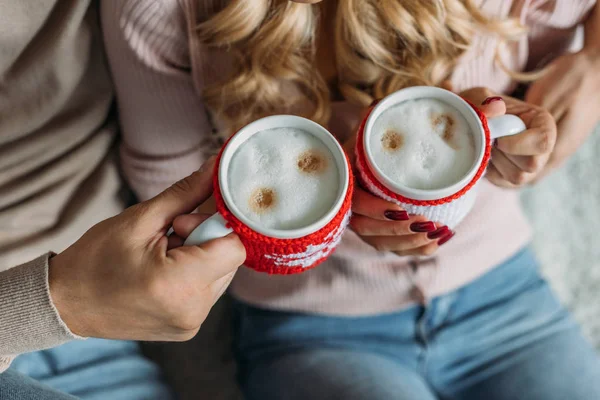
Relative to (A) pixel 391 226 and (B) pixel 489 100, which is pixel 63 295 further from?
(B) pixel 489 100

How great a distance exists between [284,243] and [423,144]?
149 mm

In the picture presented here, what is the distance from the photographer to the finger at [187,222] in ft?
1.60

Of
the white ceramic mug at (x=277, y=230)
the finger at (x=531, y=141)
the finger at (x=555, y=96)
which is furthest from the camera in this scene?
the finger at (x=555, y=96)

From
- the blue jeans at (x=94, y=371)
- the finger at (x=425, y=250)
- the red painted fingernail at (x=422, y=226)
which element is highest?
the red painted fingernail at (x=422, y=226)

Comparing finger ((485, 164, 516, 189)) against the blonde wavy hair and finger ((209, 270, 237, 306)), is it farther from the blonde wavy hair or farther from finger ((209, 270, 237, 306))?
finger ((209, 270, 237, 306))

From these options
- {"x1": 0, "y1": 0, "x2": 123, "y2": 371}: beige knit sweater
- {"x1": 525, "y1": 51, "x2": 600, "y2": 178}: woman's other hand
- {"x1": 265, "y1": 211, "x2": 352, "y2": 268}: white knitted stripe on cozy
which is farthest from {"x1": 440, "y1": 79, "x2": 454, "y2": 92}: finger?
{"x1": 0, "y1": 0, "x2": 123, "y2": 371}: beige knit sweater

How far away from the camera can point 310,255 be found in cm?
48

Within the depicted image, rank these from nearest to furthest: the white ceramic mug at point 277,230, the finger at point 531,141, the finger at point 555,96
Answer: the white ceramic mug at point 277,230, the finger at point 531,141, the finger at point 555,96

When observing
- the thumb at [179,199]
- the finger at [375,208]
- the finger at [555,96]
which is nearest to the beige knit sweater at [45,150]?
the thumb at [179,199]

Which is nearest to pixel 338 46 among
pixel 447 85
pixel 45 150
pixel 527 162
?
pixel 447 85

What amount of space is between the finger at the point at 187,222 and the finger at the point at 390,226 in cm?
15

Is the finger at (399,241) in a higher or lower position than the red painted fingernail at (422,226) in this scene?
lower

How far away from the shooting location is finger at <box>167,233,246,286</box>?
1.50ft

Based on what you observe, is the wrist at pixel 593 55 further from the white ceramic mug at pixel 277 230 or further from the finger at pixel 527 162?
the white ceramic mug at pixel 277 230
